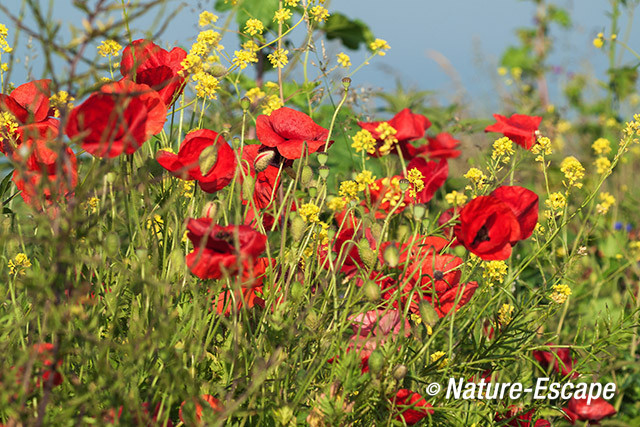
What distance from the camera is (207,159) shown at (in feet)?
3.28

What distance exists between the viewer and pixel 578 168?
4.34 feet

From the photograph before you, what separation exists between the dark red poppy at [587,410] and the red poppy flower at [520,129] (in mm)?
559

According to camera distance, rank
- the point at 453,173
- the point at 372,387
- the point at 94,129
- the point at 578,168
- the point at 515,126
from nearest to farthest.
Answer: the point at 94,129 < the point at 372,387 < the point at 578,168 < the point at 515,126 < the point at 453,173

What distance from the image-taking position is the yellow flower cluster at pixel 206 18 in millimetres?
1376

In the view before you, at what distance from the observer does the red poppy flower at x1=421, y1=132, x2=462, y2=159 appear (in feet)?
6.70

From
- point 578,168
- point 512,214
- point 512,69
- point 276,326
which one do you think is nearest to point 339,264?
point 276,326

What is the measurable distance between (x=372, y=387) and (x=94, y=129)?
531mm

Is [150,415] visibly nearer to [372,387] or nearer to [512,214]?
[372,387]

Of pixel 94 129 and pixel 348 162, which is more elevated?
pixel 348 162

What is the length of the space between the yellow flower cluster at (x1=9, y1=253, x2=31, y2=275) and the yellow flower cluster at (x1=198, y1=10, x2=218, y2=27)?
59cm

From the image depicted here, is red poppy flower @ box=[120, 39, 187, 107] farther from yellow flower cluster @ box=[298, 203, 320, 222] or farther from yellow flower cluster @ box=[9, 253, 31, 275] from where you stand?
yellow flower cluster @ box=[9, 253, 31, 275]

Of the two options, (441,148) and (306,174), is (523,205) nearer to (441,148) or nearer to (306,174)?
(306,174)

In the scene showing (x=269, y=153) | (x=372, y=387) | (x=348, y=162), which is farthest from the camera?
(x=348, y=162)

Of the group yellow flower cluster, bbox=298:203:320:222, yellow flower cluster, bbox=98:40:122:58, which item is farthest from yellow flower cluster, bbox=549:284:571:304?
yellow flower cluster, bbox=98:40:122:58
